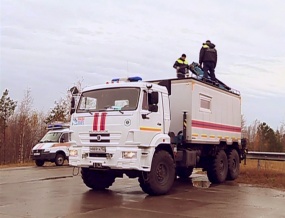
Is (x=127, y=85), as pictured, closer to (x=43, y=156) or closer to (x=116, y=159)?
(x=116, y=159)

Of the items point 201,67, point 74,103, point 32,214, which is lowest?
point 32,214

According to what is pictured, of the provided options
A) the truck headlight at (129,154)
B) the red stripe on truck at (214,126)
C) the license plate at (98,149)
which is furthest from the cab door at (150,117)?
the red stripe on truck at (214,126)

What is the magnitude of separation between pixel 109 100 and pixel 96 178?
98.6 inches

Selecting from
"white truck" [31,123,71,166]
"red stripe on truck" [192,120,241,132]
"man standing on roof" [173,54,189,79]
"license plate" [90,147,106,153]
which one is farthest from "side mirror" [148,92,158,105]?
"white truck" [31,123,71,166]

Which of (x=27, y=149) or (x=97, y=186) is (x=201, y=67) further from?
(x=27, y=149)

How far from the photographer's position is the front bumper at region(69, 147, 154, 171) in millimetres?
10273

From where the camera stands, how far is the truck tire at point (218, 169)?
14.4 m

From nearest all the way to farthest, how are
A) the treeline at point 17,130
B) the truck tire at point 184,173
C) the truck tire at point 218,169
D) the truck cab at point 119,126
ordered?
1. the truck cab at point 119,126
2. the truck tire at point 218,169
3. the truck tire at point 184,173
4. the treeline at point 17,130

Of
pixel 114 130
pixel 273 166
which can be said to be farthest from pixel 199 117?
pixel 273 166

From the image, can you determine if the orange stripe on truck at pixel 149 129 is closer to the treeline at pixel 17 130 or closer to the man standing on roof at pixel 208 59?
the man standing on roof at pixel 208 59

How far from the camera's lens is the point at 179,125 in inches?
508

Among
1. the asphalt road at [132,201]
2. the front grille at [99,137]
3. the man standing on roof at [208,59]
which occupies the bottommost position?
the asphalt road at [132,201]

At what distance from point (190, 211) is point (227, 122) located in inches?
286

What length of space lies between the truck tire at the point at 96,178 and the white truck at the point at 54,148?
10.2m
